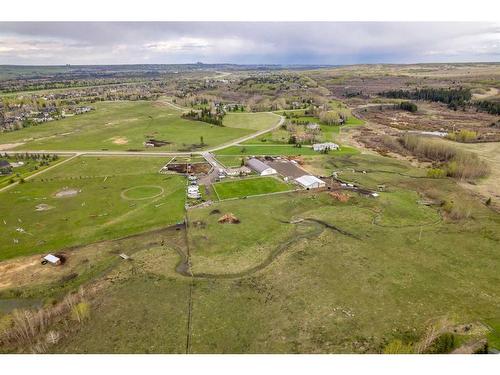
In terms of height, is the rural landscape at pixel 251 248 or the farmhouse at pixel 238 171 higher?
the farmhouse at pixel 238 171

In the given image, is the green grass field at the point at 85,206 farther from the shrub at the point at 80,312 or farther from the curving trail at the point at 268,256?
the shrub at the point at 80,312

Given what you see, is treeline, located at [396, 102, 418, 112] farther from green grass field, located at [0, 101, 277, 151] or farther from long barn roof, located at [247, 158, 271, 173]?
long barn roof, located at [247, 158, 271, 173]

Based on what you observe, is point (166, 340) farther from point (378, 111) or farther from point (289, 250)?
point (378, 111)

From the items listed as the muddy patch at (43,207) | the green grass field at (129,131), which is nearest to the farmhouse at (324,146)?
the green grass field at (129,131)

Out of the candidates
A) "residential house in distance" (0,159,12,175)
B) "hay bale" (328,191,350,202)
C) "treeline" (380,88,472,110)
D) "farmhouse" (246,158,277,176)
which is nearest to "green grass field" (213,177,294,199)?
"farmhouse" (246,158,277,176)

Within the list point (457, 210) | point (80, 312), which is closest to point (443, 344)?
point (457, 210)
